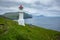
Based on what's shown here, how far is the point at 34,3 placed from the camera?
5.54 metres

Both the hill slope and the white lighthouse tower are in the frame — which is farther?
the white lighthouse tower

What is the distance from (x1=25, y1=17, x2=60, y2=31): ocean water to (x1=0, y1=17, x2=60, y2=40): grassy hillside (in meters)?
0.16

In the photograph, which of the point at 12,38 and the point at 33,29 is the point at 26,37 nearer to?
the point at 12,38

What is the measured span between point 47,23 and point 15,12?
3.16 feet

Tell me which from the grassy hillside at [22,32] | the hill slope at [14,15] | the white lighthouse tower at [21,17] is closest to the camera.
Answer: the grassy hillside at [22,32]

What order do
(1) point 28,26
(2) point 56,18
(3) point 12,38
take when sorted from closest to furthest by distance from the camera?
(3) point 12,38 < (2) point 56,18 < (1) point 28,26

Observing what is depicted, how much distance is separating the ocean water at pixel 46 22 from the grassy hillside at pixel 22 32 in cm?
16

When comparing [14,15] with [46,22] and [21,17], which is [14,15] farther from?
[46,22]

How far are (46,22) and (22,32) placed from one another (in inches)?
35.6

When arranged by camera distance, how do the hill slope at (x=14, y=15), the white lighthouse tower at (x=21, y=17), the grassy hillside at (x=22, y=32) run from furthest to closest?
the white lighthouse tower at (x=21, y=17)
the hill slope at (x=14, y=15)
the grassy hillside at (x=22, y=32)

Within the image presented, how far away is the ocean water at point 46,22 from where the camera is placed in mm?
5512

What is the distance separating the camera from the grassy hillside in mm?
4535

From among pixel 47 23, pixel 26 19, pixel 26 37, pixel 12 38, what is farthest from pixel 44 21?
pixel 12 38

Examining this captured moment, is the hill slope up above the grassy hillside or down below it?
above
